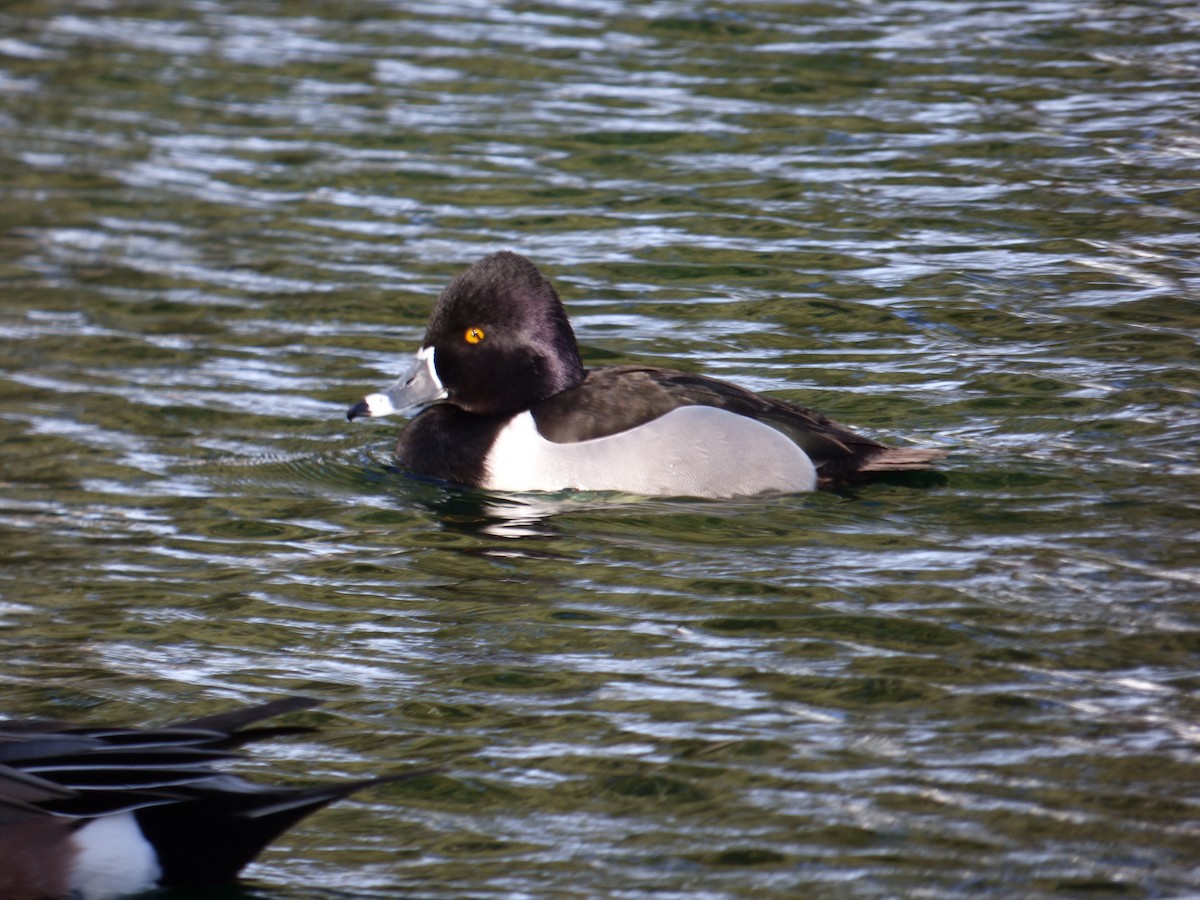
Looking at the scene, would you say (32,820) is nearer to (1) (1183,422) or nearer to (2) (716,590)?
(2) (716,590)

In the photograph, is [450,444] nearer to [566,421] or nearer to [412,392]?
[412,392]

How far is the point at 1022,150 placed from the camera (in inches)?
400

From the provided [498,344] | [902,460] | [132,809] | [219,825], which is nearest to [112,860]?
[132,809]

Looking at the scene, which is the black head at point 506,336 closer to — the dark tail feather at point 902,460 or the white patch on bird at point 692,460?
the white patch on bird at point 692,460

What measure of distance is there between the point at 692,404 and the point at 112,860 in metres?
3.40

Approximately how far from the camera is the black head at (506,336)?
24.4ft

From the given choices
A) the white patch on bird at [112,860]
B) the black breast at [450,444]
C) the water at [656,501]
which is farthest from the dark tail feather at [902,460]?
the white patch on bird at [112,860]

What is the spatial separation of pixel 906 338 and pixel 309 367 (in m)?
2.83

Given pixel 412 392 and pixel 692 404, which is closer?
pixel 692 404

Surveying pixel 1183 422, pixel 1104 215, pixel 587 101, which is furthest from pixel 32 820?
pixel 587 101

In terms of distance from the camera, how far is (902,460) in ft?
21.9

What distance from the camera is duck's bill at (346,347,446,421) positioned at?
24.9 feet

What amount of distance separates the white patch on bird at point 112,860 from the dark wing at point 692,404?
3.31 m

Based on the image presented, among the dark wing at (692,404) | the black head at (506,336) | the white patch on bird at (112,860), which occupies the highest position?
the black head at (506,336)
